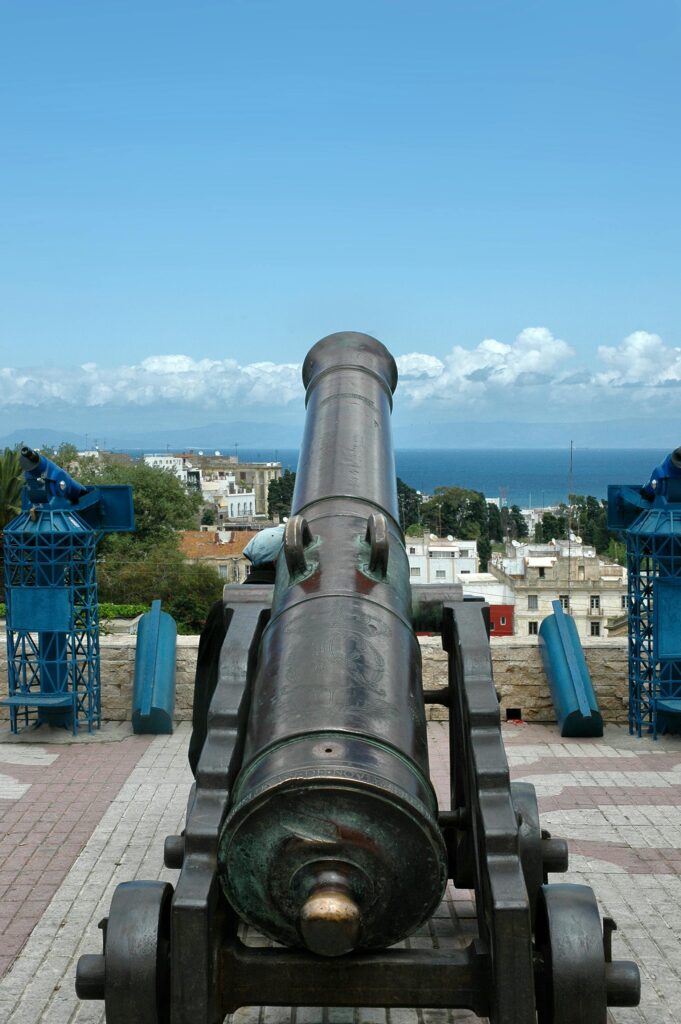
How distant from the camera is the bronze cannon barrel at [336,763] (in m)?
3.72

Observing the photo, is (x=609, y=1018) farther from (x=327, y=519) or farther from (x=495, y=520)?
(x=495, y=520)

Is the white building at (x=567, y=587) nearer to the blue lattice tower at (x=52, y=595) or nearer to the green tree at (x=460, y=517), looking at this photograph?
the green tree at (x=460, y=517)

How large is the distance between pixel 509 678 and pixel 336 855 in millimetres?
7598

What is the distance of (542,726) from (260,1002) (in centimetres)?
726

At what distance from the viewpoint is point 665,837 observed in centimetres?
784

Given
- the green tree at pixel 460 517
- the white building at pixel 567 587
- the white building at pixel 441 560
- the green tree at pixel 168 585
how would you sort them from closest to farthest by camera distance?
1. the green tree at pixel 168 585
2. the white building at pixel 567 587
3. the white building at pixel 441 560
4. the green tree at pixel 460 517

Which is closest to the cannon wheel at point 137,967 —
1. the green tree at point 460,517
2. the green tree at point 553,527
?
the green tree at point 460,517

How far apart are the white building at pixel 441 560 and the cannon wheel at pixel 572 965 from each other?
53.0 m


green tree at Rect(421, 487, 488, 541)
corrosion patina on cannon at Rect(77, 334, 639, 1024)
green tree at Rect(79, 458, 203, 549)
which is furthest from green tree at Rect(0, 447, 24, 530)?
green tree at Rect(421, 487, 488, 541)

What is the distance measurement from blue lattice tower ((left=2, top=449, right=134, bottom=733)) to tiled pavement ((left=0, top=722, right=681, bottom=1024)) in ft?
1.70

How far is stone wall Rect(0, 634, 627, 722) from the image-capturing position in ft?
36.7

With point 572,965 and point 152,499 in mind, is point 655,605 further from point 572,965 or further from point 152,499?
point 152,499

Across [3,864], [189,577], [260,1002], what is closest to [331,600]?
[260,1002]

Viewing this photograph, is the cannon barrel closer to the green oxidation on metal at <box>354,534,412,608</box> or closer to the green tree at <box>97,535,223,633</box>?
the green oxidation on metal at <box>354,534,412,608</box>
